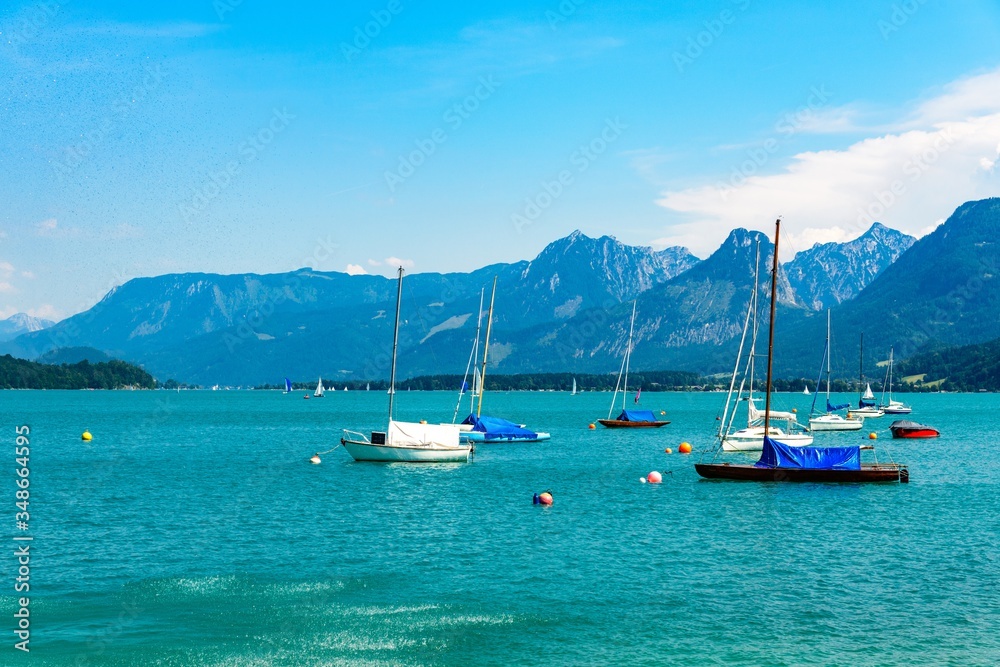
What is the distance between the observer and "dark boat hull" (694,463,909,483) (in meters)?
73.9

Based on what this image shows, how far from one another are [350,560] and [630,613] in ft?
50.7

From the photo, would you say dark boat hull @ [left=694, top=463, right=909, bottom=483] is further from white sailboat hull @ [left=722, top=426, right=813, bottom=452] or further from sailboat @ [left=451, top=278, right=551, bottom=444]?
sailboat @ [left=451, top=278, right=551, bottom=444]

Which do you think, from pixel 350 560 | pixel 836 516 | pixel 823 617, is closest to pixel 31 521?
pixel 350 560

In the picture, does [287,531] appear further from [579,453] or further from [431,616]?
[579,453]

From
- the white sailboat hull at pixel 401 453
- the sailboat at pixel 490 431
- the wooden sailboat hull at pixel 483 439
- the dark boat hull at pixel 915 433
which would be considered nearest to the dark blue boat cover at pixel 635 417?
the sailboat at pixel 490 431

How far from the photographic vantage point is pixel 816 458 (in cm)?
7412

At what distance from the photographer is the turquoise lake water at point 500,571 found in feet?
107

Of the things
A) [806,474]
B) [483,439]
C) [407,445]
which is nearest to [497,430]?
[483,439]

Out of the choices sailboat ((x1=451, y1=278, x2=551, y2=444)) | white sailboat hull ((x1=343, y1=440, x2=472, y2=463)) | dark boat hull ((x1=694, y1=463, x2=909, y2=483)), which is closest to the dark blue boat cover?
sailboat ((x1=451, y1=278, x2=551, y2=444))

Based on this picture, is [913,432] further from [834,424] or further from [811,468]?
[811,468]

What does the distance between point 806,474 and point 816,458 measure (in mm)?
1493

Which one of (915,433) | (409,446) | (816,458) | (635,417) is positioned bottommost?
(409,446)

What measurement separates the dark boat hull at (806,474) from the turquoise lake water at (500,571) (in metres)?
0.88

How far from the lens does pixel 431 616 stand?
36094mm
